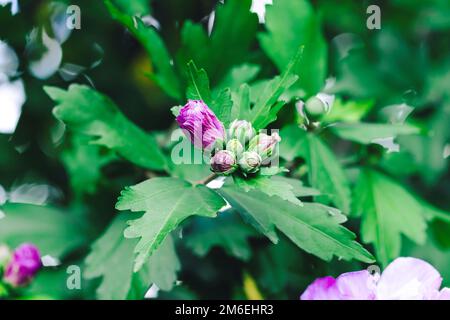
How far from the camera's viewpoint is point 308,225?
0.93 metres

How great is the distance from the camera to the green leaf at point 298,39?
125 centimetres

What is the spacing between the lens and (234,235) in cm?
129

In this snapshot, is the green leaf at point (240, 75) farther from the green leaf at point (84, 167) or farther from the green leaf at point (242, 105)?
the green leaf at point (84, 167)

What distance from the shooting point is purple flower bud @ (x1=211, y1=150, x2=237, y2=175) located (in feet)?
2.99

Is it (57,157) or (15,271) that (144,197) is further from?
(57,157)

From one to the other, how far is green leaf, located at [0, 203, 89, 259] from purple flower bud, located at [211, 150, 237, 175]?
1.93 ft

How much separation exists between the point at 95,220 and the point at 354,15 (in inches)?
39.3

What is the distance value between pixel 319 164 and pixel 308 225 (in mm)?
233

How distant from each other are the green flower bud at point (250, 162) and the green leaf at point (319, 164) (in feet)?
0.61

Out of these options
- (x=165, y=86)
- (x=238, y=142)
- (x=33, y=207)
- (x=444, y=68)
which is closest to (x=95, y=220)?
(x=33, y=207)

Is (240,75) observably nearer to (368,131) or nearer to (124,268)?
(368,131)

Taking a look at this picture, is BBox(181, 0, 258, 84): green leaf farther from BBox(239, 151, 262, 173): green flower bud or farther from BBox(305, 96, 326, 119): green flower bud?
BBox(239, 151, 262, 173): green flower bud

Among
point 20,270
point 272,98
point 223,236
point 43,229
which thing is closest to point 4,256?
point 20,270
